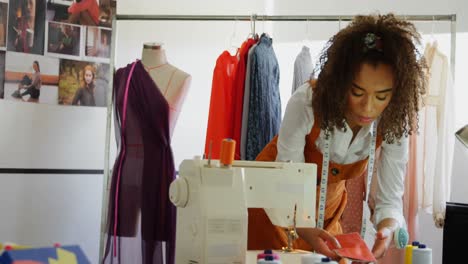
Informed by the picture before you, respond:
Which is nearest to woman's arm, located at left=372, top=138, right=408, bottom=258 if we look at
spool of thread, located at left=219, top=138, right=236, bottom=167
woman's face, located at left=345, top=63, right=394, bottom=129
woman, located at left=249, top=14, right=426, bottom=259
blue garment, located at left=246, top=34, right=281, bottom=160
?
woman, located at left=249, top=14, right=426, bottom=259

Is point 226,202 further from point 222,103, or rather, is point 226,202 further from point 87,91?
point 87,91

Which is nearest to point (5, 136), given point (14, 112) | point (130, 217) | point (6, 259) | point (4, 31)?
point (14, 112)

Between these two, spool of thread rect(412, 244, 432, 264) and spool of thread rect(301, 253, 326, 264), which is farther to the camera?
spool of thread rect(412, 244, 432, 264)

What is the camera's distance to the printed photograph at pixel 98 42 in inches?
135

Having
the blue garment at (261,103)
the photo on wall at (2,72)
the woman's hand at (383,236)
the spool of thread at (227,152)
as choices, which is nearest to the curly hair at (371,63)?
the woman's hand at (383,236)

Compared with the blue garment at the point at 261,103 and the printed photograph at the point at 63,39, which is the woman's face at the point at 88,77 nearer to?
the printed photograph at the point at 63,39

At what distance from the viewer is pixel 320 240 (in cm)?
184

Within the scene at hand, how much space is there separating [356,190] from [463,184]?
3.51ft

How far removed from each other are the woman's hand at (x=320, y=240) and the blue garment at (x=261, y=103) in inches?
49.9

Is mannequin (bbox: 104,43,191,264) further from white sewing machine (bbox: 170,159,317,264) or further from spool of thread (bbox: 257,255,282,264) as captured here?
spool of thread (bbox: 257,255,282,264)

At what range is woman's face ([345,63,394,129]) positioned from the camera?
1997 mm

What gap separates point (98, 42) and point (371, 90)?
1820 mm

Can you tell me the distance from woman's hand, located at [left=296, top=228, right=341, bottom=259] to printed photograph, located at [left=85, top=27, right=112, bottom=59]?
73.1 inches

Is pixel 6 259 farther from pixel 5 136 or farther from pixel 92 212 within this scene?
pixel 92 212
